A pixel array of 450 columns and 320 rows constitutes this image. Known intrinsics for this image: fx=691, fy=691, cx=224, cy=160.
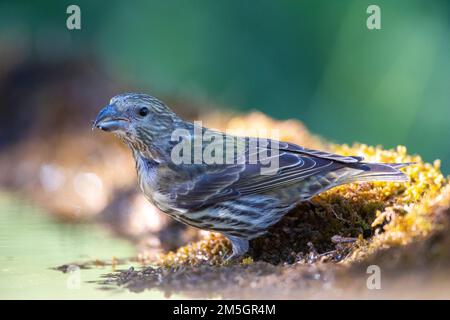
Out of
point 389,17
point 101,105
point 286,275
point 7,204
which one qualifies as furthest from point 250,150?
point 389,17

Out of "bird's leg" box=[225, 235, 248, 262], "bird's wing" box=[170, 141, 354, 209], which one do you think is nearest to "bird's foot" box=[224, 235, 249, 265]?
"bird's leg" box=[225, 235, 248, 262]

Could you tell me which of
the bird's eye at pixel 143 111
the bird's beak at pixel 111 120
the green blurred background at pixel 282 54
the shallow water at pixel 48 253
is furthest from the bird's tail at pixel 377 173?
the green blurred background at pixel 282 54

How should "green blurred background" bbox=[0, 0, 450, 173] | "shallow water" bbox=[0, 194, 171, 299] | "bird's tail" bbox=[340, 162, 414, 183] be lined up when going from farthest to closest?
"green blurred background" bbox=[0, 0, 450, 173]
"bird's tail" bbox=[340, 162, 414, 183]
"shallow water" bbox=[0, 194, 171, 299]

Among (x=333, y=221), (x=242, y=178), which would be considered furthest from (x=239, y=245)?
(x=333, y=221)

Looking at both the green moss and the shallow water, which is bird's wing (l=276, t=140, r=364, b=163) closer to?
the green moss

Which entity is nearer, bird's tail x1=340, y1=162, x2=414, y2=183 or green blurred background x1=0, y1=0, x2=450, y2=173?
bird's tail x1=340, y1=162, x2=414, y2=183

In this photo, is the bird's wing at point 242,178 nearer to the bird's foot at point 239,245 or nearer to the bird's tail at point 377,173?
the bird's tail at point 377,173
